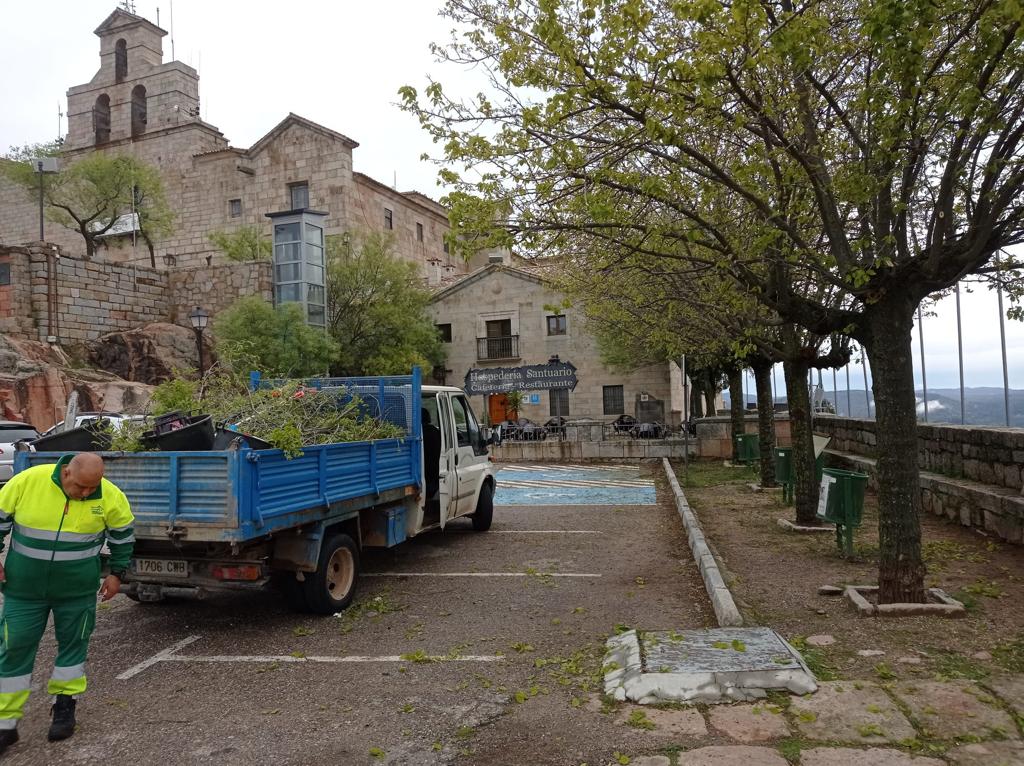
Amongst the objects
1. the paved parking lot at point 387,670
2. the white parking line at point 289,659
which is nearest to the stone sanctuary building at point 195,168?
the paved parking lot at point 387,670

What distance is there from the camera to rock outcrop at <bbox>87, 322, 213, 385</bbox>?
28156mm

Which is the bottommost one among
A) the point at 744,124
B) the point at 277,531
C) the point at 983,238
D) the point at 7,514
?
the point at 277,531

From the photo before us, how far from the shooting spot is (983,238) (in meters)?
5.23

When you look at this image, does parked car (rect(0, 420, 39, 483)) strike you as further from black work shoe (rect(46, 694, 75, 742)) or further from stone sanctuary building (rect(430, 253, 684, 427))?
stone sanctuary building (rect(430, 253, 684, 427))

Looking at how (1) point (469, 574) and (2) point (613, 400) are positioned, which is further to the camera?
(2) point (613, 400)

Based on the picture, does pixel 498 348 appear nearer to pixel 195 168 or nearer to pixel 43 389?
pixel 43 389

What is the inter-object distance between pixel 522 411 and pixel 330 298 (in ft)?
35.8

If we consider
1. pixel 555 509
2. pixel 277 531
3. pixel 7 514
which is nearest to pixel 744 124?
pixel 277 531

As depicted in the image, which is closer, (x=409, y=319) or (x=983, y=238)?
(x=983, y=238)

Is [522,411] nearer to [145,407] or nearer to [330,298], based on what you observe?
[330,298]

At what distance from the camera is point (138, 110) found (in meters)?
48.1

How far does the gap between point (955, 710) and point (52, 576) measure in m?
5.00

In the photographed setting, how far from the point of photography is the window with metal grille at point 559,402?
121 feet

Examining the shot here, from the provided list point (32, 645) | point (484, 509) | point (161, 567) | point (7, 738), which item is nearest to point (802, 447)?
point (484, 509)
